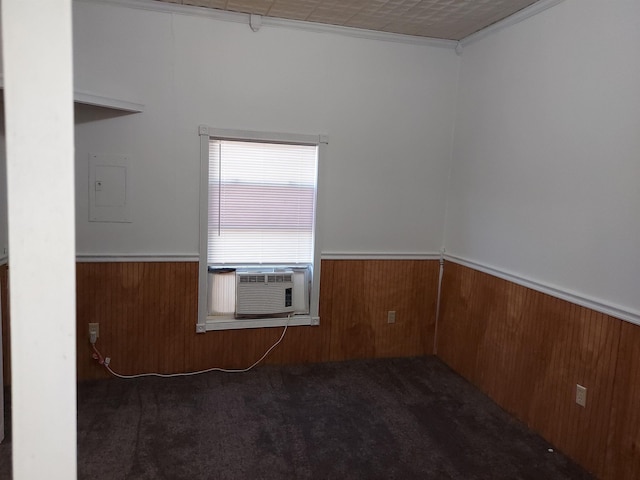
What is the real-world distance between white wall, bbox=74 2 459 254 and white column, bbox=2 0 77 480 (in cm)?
284

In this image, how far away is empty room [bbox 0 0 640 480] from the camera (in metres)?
2.63

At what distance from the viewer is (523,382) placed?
317 cm

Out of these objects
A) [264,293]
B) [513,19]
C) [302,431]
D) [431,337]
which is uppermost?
[513,19]

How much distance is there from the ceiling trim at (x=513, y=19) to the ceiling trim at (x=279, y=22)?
19 cm

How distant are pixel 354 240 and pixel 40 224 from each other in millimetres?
3319

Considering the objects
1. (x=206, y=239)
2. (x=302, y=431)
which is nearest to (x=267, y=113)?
(x=206, y=239)

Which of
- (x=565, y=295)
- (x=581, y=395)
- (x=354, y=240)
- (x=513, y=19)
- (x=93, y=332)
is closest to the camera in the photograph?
(x=581, y=395)

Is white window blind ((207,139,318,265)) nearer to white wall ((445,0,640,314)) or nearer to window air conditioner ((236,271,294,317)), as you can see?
window air conditioner ((236,271,294,317))

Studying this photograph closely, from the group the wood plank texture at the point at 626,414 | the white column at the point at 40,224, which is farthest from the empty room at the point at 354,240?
the white column at the point at 40,224

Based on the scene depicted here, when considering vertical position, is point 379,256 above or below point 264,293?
above

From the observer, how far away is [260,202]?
3.79m

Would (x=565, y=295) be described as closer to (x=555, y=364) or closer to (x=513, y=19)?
(x=555, y=364)

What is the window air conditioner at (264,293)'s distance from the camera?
3.78 metres

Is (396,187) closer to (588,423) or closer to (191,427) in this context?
(588,423)
